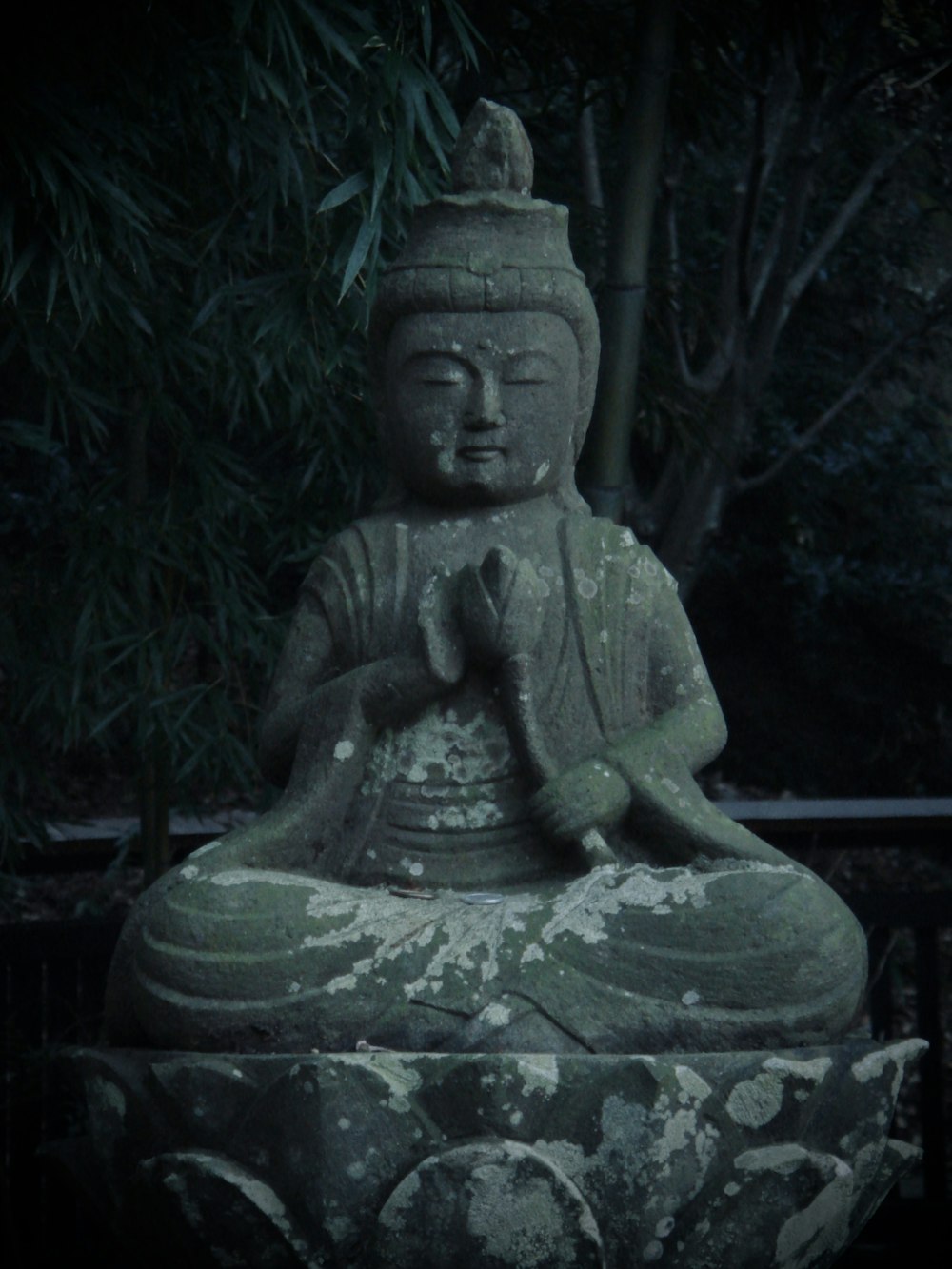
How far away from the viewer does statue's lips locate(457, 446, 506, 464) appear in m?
3.87

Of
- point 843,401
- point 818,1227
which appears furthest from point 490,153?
point 843,401

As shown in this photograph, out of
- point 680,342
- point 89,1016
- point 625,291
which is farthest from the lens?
point 680,342

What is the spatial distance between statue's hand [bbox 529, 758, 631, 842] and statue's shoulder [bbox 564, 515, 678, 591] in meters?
0.46

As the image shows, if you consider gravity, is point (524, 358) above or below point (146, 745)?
above

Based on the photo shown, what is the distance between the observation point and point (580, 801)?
3.54 meters

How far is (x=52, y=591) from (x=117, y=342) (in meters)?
0.76

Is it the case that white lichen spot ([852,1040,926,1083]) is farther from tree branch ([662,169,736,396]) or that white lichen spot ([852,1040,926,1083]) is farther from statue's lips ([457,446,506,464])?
tree branch ([662,169,736,396])

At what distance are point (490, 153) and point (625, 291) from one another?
118 cm

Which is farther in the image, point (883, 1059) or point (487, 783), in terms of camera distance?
point (487, 783)

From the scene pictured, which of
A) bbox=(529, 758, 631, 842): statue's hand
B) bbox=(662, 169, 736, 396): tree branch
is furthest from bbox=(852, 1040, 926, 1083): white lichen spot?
bbox=(662, 169, 736, 396): tree branch

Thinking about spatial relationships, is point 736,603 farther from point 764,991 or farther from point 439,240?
point 764,991

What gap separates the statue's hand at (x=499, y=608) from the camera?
363cm

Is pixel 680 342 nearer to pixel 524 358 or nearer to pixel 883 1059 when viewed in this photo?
pixel 524 358

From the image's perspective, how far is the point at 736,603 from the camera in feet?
26.9
